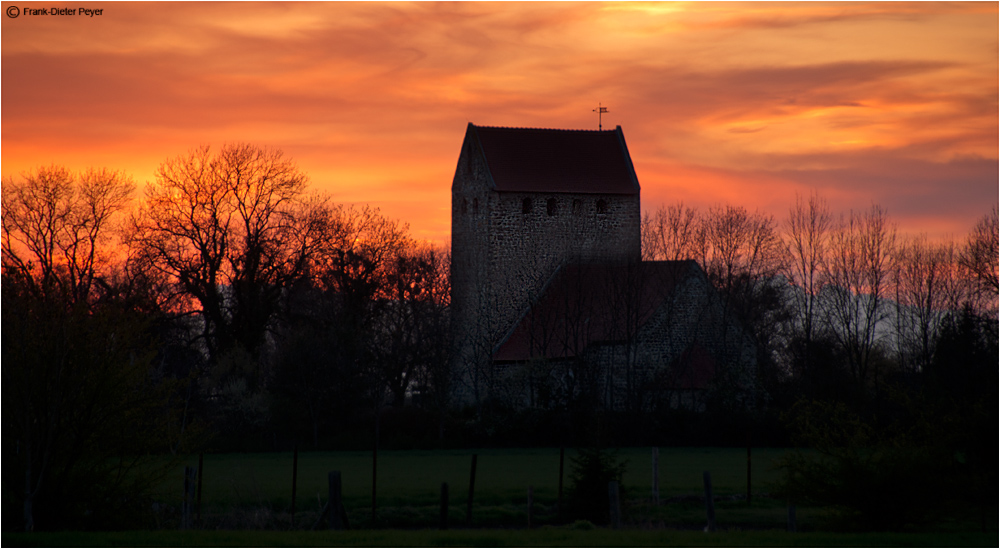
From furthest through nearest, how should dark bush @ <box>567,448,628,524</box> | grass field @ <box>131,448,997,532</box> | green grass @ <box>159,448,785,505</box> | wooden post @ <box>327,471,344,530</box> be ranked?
green grass @ <box>159,448,785,505</box> < grass field @ <box>131,448,997,532</box> < dark bush @ <box>567,448,628,524</box> < wooden post @ <box>327,471,344,530</box>

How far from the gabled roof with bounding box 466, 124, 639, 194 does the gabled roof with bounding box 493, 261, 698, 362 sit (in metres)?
5.83

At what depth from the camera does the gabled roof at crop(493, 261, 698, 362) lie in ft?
142

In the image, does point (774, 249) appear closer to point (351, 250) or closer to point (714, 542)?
point (351, 250)

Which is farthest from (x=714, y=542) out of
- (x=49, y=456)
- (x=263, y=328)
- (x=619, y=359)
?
(x=263, y=328)

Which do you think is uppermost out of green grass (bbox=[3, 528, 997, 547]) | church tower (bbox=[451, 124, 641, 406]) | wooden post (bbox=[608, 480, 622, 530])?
church tower (bbox=[451, 124, 641, 406])

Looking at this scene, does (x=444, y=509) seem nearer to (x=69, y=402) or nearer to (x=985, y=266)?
(x=69, y=402)

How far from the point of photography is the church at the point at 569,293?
40938 millimetres

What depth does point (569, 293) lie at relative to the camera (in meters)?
46.8

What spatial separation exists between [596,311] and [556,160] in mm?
9975

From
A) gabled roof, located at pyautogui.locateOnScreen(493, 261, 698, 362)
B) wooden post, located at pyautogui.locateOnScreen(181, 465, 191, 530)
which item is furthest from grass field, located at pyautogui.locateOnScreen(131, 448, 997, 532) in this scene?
gabled roof, located at pyautogui.locateOnScreen(493, 261, 698, 362)

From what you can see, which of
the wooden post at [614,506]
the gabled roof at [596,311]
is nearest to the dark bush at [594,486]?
the wooden post at [614,506]

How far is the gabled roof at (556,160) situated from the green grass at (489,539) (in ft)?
114

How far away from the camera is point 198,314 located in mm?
47281

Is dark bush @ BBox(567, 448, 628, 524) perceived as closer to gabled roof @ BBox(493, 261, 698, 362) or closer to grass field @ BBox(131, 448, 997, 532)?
grass field @ BBox(131, 448, 997, 532)
